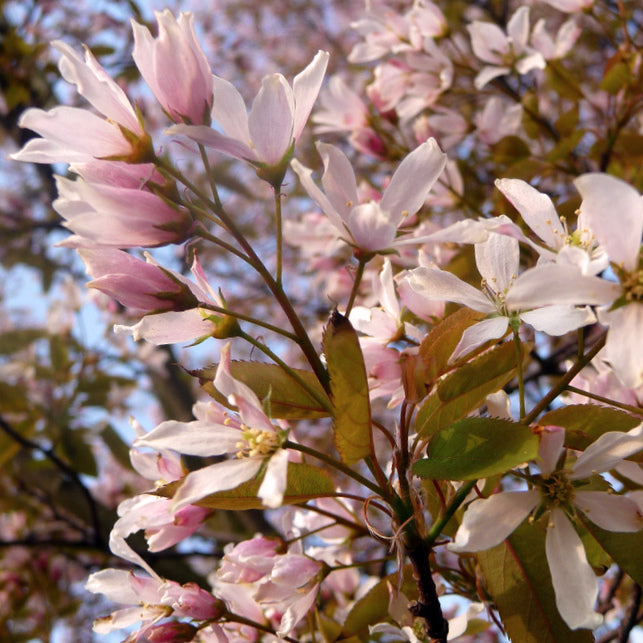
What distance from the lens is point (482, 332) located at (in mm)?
686

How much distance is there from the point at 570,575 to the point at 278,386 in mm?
337

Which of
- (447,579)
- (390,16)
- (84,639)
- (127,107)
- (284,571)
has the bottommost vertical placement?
(84,639)

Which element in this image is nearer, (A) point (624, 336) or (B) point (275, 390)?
(A) point (624, 336)

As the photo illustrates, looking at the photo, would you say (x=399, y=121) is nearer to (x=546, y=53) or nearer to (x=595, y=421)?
(x=546, y=53)

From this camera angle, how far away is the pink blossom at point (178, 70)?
2.04ft

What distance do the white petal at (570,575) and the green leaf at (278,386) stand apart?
0.84 ft

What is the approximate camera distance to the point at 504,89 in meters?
1.65

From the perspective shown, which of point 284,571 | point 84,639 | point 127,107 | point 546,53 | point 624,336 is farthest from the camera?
point 84,639

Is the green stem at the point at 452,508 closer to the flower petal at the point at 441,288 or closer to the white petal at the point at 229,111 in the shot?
the flower petal at the point at 441,288

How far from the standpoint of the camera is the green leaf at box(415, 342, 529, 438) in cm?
67

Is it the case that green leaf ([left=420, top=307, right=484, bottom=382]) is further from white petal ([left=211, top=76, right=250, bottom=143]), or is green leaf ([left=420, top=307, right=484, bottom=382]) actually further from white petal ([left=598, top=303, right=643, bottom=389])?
white petal ([left=211, top=76, right=250, bottom=143])

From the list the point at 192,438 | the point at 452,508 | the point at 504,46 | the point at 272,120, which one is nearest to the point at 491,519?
the point at 452,508

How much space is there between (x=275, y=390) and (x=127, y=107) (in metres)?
0.32

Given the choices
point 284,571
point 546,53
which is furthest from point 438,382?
point 546,53
